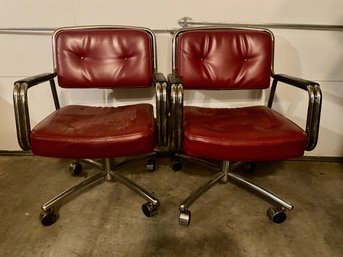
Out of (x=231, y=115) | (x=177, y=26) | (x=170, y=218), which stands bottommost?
(x=170, y=218)

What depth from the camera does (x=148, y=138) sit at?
3.74 ft

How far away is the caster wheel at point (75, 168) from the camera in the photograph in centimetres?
170

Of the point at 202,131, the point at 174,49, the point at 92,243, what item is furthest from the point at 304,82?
the point at 92,243

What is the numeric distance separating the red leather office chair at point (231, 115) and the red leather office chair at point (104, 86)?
131mm

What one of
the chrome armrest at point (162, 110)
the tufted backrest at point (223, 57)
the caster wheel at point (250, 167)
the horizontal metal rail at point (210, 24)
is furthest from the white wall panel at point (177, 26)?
the chrome armrest at point (162, 110)

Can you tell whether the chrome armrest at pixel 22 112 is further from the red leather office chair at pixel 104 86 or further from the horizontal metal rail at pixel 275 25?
the horizontal metal rail at pixel 275 25

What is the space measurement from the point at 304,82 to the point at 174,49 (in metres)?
0.63

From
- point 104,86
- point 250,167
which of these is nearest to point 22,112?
point 104,86

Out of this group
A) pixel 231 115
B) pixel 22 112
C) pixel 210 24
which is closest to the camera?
pixel 22 112

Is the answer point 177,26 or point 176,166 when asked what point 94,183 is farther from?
point 177,26

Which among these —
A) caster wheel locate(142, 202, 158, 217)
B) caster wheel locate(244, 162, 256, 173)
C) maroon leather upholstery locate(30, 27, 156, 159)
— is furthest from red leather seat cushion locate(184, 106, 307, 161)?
caster wheel locate(244, 162, 256, 173)

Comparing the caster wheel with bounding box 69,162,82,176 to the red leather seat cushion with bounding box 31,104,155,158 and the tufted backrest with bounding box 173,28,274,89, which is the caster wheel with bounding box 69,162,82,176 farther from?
the tufted backrest with bounding box 173,28,274,89

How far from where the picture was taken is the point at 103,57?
4.83 feet

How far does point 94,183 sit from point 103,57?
67 centimetres
